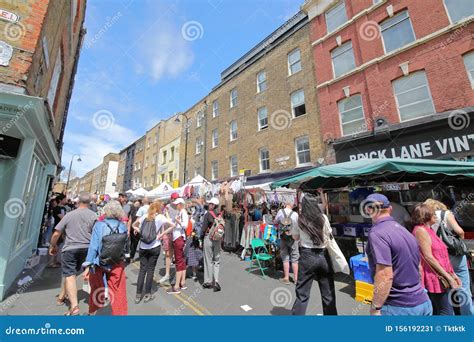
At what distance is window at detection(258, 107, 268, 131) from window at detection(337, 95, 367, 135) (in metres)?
5.46

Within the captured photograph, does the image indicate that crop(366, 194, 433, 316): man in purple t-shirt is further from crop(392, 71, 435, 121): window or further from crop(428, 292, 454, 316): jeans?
crop(392, 71, 435, 121): window

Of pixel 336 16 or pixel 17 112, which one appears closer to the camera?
pixel 17 112

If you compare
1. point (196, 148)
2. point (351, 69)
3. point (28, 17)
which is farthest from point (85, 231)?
point (196, 148)

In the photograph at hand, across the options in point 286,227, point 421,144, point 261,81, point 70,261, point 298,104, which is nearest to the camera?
point 70,261

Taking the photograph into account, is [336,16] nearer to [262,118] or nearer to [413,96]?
[413,96]

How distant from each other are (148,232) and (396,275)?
4.14 metres

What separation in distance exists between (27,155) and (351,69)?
14448 mm

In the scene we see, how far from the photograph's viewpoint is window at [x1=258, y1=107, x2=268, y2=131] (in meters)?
16.4

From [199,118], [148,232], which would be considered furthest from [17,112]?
[199,118]

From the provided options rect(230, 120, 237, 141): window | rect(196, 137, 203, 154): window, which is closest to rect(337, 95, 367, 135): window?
rect(230, 120, 237, 141): window

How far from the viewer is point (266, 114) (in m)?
16.4

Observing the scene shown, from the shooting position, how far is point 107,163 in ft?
147

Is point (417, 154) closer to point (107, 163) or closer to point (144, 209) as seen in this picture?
point (144, 209)

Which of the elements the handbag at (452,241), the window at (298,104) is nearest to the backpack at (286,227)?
the handbag at (452,241)
